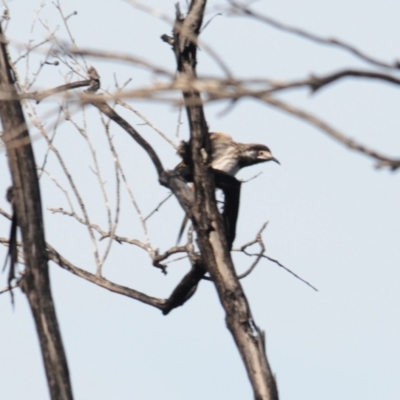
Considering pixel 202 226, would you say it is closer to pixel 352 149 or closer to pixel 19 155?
pixel 19 155

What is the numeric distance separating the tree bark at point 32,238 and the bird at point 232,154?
2.27m

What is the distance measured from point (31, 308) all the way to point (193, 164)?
0.96 m

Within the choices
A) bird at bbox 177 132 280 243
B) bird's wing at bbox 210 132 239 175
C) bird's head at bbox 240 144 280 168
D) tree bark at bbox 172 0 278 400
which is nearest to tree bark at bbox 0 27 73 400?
tree bark at bbox 172 0 278 400

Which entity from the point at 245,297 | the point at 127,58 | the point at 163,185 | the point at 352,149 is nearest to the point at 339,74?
the point at 352,149

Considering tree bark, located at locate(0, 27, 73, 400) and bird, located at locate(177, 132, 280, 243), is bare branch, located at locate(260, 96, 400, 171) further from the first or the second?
bird, located at locate(177, 132, 280, 243)

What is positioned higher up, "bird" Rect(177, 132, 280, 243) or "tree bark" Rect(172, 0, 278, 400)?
"bird" Rect(177, 132, 280, 243)

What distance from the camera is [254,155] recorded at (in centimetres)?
726

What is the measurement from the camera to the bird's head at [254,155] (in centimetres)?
680

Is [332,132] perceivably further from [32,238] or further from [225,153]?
[225,153]

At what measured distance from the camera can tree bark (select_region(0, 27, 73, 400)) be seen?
3.09 metres

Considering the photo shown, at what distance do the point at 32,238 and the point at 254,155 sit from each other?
418cm

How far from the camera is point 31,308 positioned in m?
3.17

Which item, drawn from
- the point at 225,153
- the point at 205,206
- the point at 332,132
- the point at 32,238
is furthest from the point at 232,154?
the point at 332,132

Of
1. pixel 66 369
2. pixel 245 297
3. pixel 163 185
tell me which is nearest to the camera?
pixel 66 369
